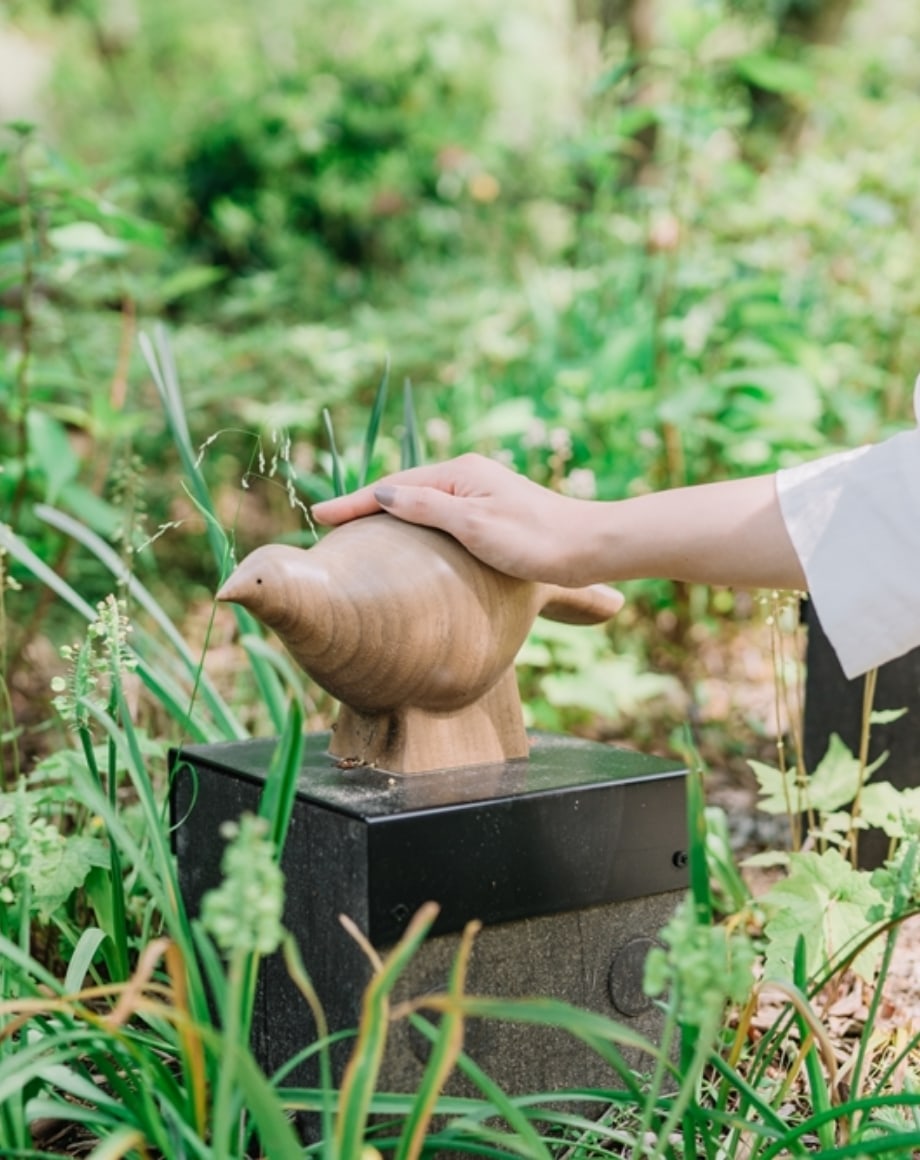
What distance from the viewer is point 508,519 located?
4.39 ft

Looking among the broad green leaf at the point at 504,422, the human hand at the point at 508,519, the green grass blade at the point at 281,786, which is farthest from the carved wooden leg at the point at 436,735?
the broad green leaf at the point at 504,422

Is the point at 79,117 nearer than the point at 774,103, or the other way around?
the point at 774,103

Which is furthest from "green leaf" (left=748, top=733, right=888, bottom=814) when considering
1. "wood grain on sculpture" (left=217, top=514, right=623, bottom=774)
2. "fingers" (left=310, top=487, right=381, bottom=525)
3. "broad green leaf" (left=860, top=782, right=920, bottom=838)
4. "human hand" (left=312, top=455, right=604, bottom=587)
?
"fingers" (left=310, top=487, right=381, bottom=525)

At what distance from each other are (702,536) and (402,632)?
32cm

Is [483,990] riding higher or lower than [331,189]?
lower

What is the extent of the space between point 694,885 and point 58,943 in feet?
3.30

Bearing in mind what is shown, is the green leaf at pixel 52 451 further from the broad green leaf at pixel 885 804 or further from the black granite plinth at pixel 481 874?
the broad green leaf at pixel 885 804

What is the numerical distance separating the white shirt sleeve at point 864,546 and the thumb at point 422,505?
0.34 metres

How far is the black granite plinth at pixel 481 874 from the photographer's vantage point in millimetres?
1221

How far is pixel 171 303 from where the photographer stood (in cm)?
619

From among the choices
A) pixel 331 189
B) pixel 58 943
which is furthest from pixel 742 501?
pixel 331 189

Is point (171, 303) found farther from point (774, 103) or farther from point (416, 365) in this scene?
point (774, 103)

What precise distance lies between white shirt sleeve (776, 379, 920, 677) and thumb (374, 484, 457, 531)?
34 cm

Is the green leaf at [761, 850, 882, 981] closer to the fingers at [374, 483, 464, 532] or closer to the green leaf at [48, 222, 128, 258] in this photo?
the fingers at [374, 483, 464, 532]
